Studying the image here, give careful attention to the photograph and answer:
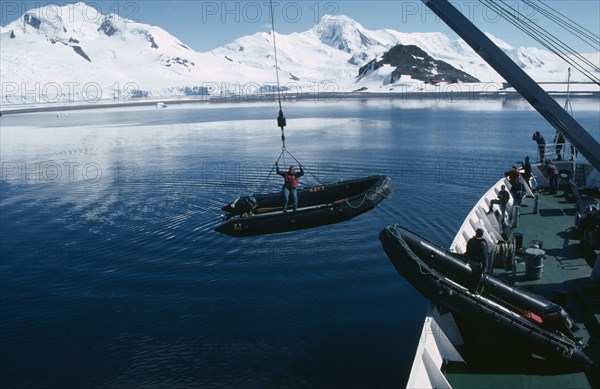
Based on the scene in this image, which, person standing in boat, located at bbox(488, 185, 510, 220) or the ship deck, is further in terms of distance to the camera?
person standing in boat, located at bbox(488, 185, 510, 220)

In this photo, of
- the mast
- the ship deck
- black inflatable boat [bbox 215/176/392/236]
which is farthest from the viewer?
black inflatable boat [bbox 215/176/392/236]

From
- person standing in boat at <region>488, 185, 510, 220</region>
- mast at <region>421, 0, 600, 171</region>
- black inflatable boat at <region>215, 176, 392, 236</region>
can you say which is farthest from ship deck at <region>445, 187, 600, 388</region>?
Answer: black inflatable boat at <region>215, 176, 392, 236</region>

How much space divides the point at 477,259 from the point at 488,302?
1015mm

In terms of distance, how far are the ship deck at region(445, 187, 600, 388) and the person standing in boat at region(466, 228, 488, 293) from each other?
852 millimetres

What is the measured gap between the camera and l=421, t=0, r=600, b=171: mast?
10.7 m

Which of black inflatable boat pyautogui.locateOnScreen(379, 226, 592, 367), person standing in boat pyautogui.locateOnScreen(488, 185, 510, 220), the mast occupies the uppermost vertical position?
the mast

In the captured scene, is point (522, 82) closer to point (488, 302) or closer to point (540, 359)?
point (488, 302)

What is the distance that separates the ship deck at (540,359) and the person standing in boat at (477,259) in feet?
2.79

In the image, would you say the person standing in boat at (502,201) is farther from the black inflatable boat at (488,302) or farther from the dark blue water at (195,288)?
the black inflatable boat at (488,302)

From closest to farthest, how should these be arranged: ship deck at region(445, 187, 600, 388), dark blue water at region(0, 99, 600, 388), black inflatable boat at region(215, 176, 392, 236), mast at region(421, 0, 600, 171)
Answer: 1. ship deck at region(445, 187, 600, 388)
2. mast at region(421, 0, 600, 171)
3. dark blue water at region(0, 99, 600, 388)
4. black inflatable boat at region(215, 176, 392, 236)

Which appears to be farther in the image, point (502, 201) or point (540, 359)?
point (502, 201)

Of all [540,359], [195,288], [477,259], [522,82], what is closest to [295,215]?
[195,288]

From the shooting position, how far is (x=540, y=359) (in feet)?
28.4

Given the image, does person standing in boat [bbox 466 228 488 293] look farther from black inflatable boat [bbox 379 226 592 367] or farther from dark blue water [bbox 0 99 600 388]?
dark blue water [bbox 0 99 600 388]
